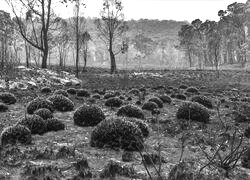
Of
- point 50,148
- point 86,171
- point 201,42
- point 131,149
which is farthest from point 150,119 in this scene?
point 201,42

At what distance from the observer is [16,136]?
A: 9.88 m

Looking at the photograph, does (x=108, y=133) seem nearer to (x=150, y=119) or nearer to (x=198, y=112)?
(x=150, y=119)

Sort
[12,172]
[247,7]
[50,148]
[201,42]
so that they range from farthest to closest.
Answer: [201,42] < [247,7] < [50,148] < [12,172]

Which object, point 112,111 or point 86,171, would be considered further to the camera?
point 112,111

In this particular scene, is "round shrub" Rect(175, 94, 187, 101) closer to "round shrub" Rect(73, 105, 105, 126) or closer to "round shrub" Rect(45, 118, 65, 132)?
"round shrub" Rect(73, 105, 105, 126)

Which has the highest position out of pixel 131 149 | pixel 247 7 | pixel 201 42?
pixel 247 7

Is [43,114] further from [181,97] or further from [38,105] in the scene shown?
[181,97]

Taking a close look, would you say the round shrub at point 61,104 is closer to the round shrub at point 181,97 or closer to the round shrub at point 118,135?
the round shrub at point 118,135

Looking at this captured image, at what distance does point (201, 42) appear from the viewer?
259 ft

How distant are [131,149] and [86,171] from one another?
2590 mm

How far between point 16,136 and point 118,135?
3608 mm

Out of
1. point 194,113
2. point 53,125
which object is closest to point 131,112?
point 194,113

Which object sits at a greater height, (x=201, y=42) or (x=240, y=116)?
(x=201, y=42)

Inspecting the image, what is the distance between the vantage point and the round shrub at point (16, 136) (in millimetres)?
9711
